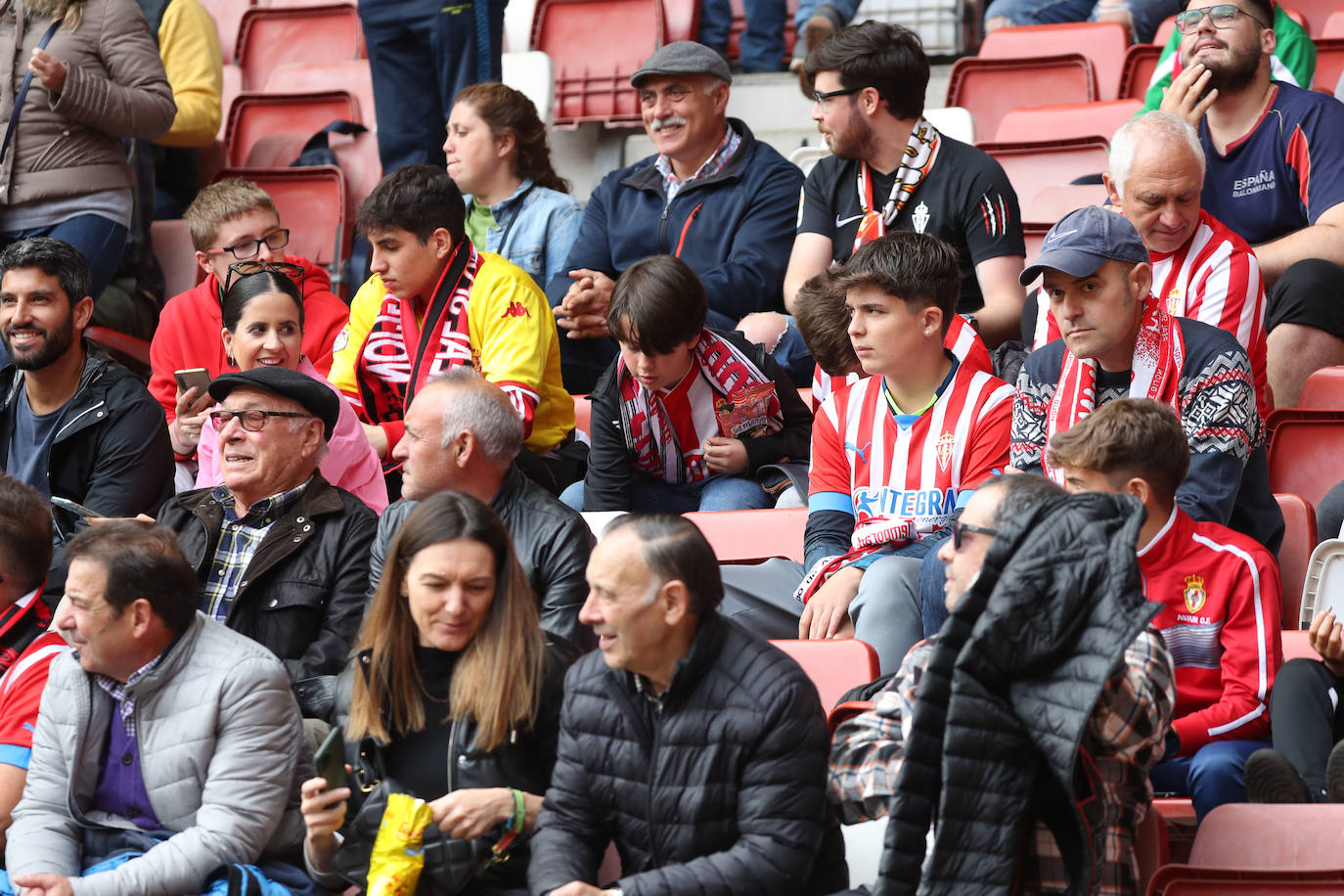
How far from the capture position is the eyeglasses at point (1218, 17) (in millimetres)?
4609

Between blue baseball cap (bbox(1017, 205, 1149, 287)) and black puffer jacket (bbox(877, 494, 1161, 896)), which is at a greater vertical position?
blue baseball cap (bbox(1017, 205, 1149, 287))

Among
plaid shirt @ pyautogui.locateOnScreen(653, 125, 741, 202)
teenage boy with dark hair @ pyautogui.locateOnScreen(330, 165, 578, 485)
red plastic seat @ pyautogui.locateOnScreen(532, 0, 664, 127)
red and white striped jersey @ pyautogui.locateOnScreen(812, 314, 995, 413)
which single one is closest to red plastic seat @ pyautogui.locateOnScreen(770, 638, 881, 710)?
red and white striped jersey @ pyautogui.locateOnScreen(812, 314, 995, 413)

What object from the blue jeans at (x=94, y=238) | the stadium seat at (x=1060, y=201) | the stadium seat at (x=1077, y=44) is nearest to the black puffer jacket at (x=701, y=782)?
the stadium seat at (x=1060, y=201)

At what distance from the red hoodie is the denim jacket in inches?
26.7

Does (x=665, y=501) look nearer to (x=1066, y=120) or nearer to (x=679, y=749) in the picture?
(x=679, y=749)

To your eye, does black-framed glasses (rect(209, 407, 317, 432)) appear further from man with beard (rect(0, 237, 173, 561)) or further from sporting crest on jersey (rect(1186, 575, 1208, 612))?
sporting crest on jersey (rect(1186, 575, 1208, 612))

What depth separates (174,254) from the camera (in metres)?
5.98

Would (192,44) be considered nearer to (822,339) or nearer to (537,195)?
(537,195)

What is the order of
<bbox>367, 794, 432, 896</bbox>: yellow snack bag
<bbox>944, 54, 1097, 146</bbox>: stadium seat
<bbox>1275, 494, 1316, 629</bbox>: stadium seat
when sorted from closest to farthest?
<bbox>367, 794, 432, 896</bbox>: yellow snack bag, <bbox>1275, 494, 1316, 629</bbox>: stadium seat, <bbox>944, 54, 1097, 146</bbox>: stadium seat

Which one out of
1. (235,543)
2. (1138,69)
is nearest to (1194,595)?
(235,543)

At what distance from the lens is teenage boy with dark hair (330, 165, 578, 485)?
4.29 meters

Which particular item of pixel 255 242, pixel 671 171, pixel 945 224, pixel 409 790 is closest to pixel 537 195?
pixel 671 171

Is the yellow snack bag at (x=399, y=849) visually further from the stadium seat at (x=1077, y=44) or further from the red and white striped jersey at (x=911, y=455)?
the stadium seat at (x=1077, y=44)

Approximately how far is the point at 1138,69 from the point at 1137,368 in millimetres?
3170
